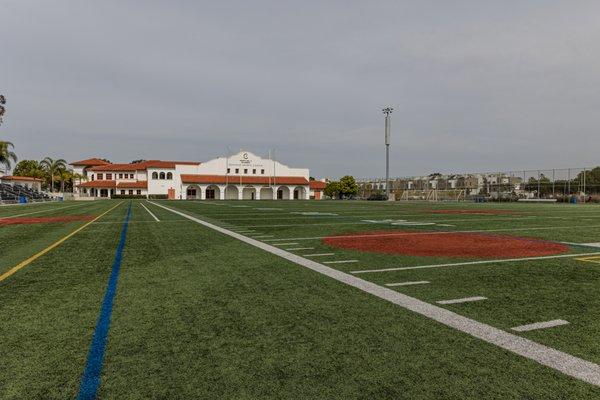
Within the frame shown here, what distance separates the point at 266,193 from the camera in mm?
84875

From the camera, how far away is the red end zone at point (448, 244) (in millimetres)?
8000

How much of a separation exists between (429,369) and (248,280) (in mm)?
3206

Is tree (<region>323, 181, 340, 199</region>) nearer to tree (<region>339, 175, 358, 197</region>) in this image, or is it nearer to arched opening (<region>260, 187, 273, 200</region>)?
tree (<region>339, 175, 358, 197</region>)

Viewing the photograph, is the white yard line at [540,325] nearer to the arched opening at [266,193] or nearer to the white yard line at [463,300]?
the white yard line at [463,300]

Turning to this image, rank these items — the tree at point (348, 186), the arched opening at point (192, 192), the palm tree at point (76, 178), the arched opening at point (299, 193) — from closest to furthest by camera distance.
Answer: the arched opening at point (192, 192) → the arched opening at point (299, 193) → the palm tree at point (76, 178) → the tree at point (348, 186)

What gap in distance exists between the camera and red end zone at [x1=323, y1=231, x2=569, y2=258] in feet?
26.2

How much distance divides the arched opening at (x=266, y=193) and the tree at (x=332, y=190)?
19675mm

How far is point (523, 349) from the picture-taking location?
3090 millimetres

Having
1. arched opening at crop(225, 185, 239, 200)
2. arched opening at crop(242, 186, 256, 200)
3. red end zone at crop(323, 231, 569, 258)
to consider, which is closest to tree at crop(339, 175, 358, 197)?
arched opening at crop(242, 186, 256, 200)

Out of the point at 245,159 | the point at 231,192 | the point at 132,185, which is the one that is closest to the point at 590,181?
the point at 245,159

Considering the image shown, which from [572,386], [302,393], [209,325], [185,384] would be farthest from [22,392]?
[572,386]

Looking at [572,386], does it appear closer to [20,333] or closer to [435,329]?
[435,329]

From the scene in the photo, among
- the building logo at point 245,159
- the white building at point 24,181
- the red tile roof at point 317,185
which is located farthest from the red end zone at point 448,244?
the white building at point 24,181

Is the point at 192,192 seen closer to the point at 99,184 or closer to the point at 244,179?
the point at 244,179
